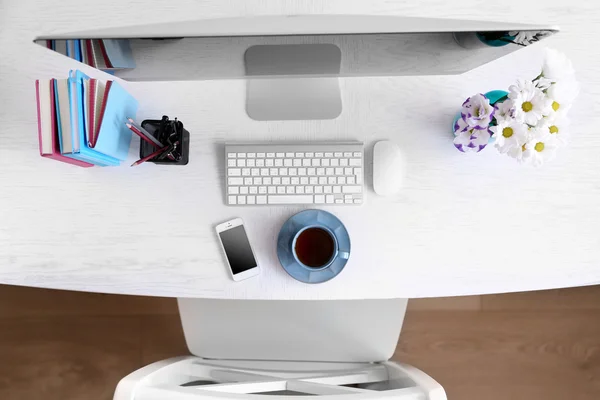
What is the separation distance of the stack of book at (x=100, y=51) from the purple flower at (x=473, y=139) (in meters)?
0.61

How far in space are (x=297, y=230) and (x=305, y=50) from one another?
35 centimetres

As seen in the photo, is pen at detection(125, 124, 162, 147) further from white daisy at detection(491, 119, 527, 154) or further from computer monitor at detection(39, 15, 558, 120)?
white daisy at detection(491, 119, 527, 154)

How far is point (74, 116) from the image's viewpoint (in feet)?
2.64

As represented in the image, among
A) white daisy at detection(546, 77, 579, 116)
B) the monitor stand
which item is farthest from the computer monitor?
white daisy at detection(546, 77, 579, 116)

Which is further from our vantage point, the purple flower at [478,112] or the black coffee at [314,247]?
the black coffee at [314,247]

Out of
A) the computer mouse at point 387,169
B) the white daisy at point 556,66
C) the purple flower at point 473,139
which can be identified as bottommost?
the computer mouse at point 387,169

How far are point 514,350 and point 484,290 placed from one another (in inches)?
29.8

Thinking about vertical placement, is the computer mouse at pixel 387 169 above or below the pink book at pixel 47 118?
below

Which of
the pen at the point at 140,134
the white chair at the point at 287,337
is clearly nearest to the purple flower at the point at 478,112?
the white chair at the point at 287,337

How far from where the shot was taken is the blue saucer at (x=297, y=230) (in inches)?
37.5

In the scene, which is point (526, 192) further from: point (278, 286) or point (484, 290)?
point (278, 286)

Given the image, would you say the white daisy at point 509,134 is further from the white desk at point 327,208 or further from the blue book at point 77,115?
the blue book at point 77,115

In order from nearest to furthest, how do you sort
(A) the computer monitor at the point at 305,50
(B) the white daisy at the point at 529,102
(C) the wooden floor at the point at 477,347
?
(A) the computer monitor at the point at 305,50 < (B) the white daisy at the point at 529,102 < (C) the wooden floor at the point at 477,347

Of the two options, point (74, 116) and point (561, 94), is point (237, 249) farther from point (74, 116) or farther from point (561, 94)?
point (561, 94)
